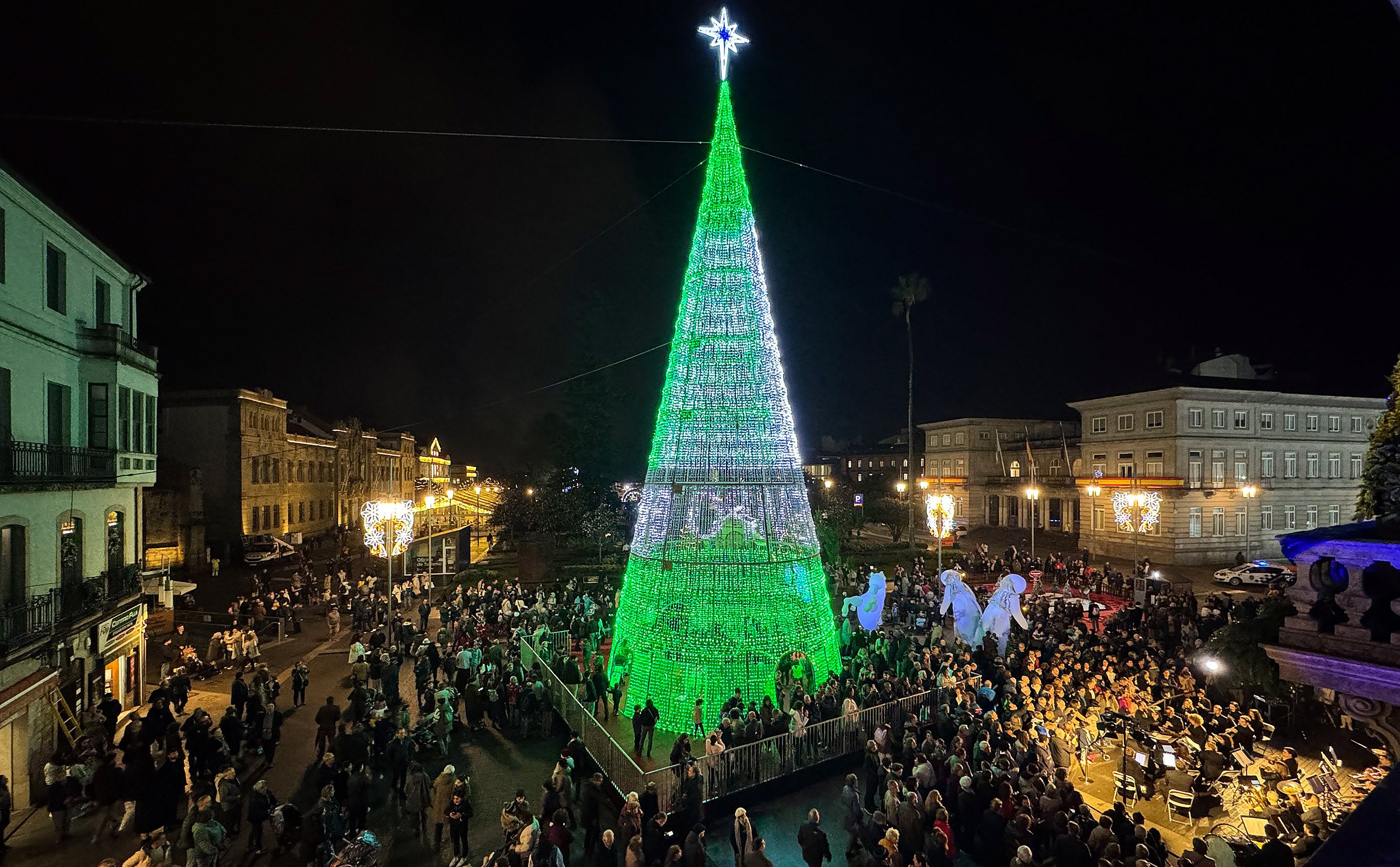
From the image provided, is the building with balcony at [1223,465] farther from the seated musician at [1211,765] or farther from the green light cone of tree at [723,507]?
the green light cone of tree at [723,507]

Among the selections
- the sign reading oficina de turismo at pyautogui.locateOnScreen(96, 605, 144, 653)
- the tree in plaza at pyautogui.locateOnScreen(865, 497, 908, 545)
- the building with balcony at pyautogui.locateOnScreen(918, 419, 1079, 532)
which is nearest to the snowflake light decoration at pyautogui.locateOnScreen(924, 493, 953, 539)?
the tree in plaza at pyautogui.locateOnScreen(865, 497, 908, 545)

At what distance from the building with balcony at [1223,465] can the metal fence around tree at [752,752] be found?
105 feet

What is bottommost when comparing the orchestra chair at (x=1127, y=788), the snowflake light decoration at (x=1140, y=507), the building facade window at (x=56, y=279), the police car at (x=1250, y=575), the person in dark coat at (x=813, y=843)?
the police car at (x=1250, y=575)

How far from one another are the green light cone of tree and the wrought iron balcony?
1157cm

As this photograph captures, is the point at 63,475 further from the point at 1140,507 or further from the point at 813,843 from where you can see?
the point at 1140,507

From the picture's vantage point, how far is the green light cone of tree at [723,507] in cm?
1382

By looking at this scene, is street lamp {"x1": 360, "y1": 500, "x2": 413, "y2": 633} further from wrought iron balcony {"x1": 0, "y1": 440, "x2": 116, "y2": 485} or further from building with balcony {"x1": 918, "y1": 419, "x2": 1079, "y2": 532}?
building with balcony {"x1": 918, "y1": 419, "x2": 1079, "y2": 532}

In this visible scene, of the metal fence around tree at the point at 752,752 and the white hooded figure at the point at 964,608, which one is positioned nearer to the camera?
the metal fence around tree at the point at 752,752

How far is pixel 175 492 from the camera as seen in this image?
35250 mm

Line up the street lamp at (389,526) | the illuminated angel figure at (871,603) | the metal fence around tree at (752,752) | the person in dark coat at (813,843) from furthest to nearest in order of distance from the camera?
the street lamp at (389,526)
the illuminated angel figure at (871,603)
the metal fence around tree at (752,752)
the person in dark coat at (813,843)

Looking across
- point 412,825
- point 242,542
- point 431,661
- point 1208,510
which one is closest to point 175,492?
point 242,542

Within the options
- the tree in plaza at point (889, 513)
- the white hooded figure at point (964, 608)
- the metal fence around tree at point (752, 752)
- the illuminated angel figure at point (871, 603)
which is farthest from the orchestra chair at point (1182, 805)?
the tree in plaza at point (889, 513)

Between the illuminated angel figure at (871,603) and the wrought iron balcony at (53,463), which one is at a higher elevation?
the wrought iron balcony at (53,463)

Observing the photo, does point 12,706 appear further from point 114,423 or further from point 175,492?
point 175,492
